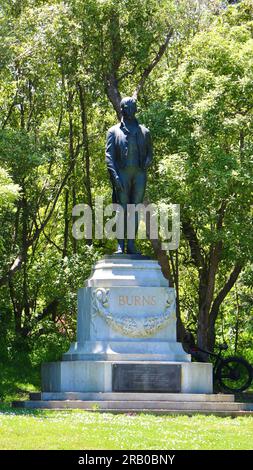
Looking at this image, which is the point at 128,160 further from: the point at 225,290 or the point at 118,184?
the point at 225,290

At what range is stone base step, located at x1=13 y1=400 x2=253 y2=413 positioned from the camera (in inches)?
770

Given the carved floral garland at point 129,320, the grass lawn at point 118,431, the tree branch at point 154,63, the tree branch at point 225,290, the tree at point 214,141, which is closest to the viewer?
the grass lawn at point 118,431

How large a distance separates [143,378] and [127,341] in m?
1.04

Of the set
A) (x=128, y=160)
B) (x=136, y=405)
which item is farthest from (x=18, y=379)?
(x=136, y=405)

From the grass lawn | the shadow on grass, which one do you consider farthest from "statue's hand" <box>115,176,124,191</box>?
the shadow on grass

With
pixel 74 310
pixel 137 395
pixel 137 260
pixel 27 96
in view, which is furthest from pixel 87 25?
pixel 137 395

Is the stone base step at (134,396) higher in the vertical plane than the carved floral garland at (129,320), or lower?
lower

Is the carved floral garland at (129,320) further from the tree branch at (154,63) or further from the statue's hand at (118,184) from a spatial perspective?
the tree branch at (154,63)

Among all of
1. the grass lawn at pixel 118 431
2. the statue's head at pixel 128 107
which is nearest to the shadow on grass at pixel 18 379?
the statue's head at pixel 128 107

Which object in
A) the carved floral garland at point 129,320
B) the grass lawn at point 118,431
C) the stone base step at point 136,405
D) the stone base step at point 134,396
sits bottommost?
the grass lawn at point 118,431

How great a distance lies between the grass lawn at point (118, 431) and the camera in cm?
1425

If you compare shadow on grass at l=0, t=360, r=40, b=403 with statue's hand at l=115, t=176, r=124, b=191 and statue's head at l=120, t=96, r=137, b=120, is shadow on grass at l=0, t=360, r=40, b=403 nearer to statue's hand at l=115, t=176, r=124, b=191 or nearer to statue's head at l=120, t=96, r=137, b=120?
statue's hand at l=115, t=176, r=124, b=191

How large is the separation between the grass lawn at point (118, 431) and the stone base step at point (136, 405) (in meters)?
0.75
